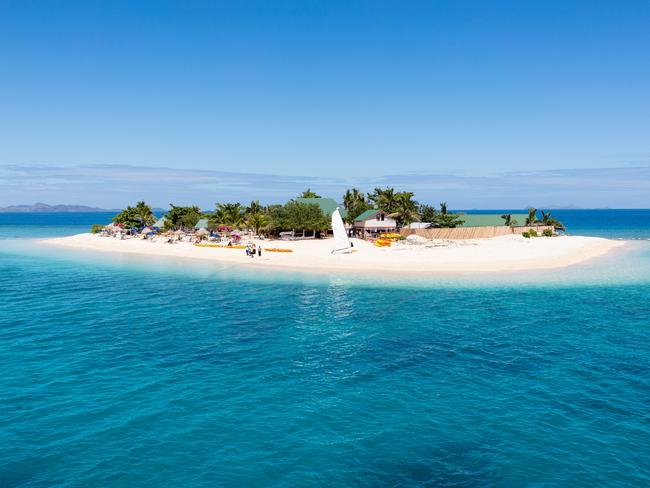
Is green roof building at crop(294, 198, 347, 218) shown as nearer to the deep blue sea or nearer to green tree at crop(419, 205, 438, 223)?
green tree at crop(419, 205, 438, 223)

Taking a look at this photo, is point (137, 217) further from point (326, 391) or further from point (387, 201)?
point (326, 391)

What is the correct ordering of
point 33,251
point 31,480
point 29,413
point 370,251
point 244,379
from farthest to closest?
point 33,251, point 370,251, point 244,379, point 29,413, point 31,480

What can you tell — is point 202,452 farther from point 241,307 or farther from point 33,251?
point 33,251

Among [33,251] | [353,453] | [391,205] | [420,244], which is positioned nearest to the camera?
[353,453]

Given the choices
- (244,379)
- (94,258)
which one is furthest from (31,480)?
(94,258)

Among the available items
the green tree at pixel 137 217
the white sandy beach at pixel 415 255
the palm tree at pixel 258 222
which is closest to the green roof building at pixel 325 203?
the palm tree at pixel 258 222
